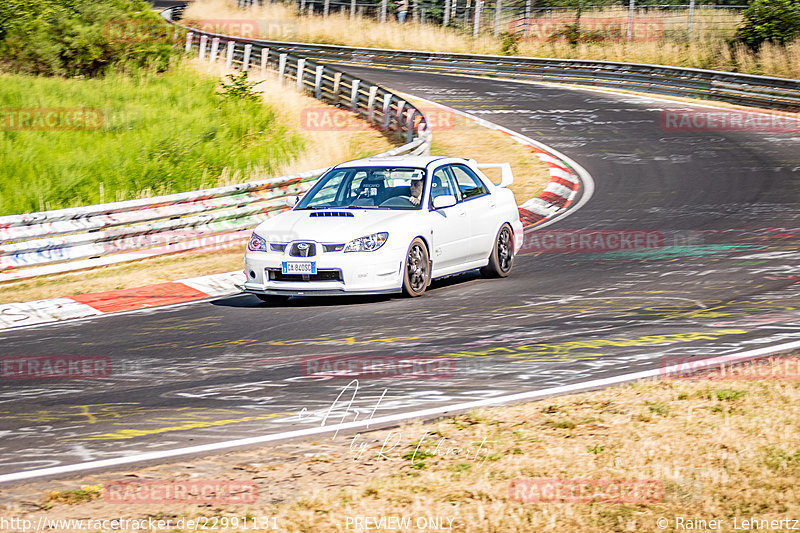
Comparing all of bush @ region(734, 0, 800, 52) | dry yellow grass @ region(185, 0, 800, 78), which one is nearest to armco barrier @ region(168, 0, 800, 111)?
dry yellow grass @ region(185, 0, 800, 78)

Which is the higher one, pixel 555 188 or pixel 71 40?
pixel 71 40

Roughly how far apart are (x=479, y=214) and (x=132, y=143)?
10.1 m

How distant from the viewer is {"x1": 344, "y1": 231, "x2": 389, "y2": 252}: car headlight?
10.6 meters

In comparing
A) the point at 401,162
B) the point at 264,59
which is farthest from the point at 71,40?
the point at 401,162

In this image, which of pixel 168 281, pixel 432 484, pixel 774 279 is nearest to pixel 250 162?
pixel 168 281

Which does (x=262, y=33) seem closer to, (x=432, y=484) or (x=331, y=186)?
(x=331, y=186)

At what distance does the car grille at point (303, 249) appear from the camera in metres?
10.7

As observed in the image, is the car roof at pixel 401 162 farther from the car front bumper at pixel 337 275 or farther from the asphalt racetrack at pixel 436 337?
the car front bumper at pixel 337 275

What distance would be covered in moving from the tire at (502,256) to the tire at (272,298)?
2.53m

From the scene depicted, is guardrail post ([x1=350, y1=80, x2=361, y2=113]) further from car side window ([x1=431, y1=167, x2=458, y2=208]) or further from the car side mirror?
the car side mirror

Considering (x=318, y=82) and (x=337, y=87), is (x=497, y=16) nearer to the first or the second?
(x=318, y=82)

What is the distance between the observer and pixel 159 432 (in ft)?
21.1

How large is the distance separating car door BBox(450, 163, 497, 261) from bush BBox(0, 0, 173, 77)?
59.7 ft

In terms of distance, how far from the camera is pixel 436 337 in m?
8.89
